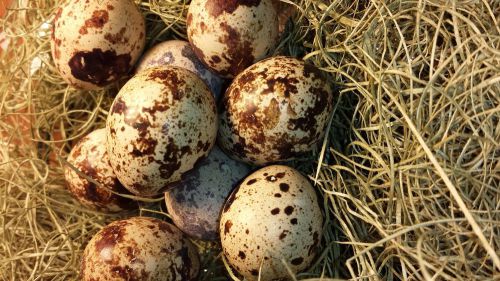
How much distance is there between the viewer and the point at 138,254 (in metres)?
1.19

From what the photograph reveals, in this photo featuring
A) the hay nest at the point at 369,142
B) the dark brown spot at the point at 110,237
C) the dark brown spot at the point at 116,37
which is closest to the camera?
the hay nest at the point at 369,142

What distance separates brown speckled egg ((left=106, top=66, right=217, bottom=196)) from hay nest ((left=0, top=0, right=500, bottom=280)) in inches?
9.9

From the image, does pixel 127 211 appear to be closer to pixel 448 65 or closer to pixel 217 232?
pixel 217 232

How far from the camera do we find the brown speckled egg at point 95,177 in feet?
4.50

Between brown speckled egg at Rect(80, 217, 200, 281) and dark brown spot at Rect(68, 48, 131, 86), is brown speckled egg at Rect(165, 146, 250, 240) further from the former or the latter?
dark brown spot at Rect(68, 48, 131, 86)

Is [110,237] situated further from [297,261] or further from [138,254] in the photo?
[297,261]

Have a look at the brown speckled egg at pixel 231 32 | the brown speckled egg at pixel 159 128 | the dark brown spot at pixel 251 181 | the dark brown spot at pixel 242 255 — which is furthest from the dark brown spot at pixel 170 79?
the dark brown spot at pixel 242 255

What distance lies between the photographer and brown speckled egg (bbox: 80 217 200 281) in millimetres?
1179

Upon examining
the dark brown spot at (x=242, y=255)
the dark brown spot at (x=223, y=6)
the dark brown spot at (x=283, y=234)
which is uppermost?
the dark brown spot at (x=223, y=6)

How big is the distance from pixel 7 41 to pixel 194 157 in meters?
0.93

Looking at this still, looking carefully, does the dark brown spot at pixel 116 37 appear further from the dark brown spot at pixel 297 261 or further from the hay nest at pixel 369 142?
the dark brown spot at pixel 297 261

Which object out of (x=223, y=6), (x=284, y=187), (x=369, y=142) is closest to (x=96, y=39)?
(x=223, y=6)

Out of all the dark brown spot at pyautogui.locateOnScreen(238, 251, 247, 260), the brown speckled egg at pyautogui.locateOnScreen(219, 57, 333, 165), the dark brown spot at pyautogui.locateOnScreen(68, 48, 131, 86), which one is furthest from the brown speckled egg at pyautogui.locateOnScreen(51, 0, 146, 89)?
the dark brown spot at pyautogui.locateOnScreen(238, 251, 247, 260)

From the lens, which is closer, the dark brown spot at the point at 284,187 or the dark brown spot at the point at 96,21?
the dark brown spot at the point at 284,187
